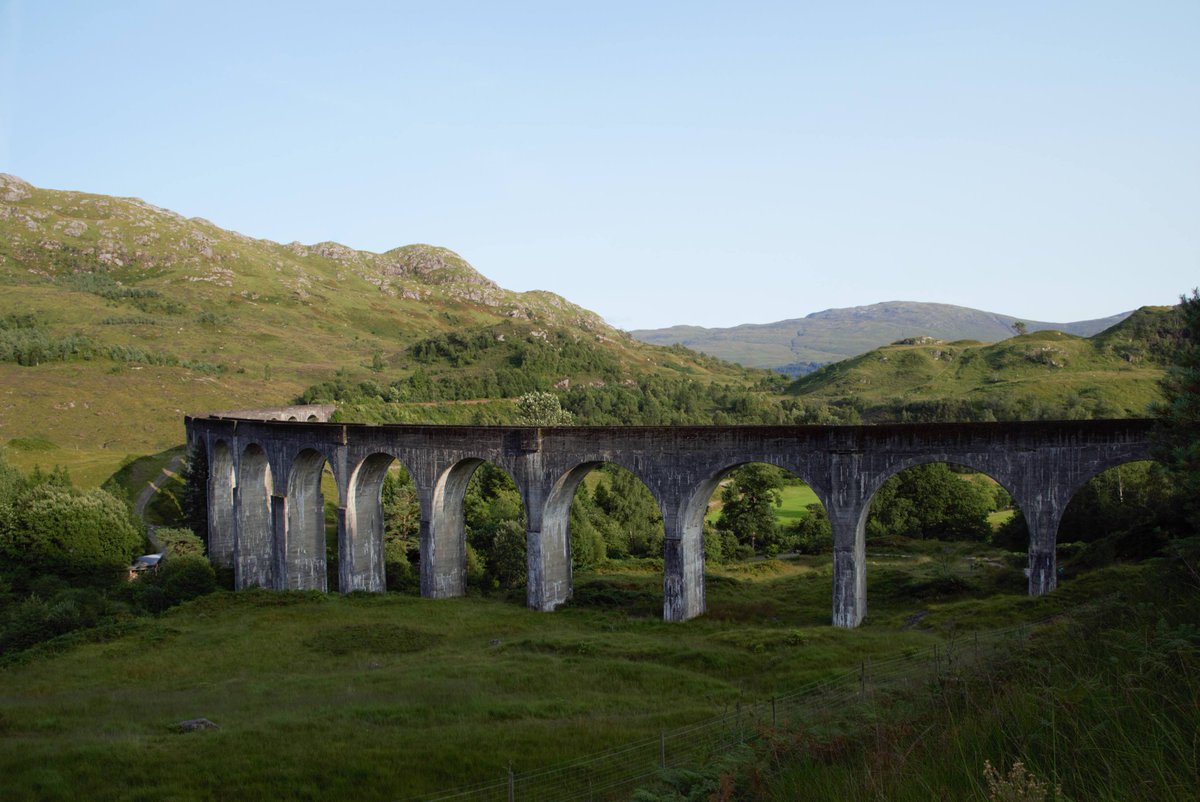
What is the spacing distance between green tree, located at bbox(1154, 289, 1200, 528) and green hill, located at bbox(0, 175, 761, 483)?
239ft

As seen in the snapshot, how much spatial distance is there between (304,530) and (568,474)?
18157 mm

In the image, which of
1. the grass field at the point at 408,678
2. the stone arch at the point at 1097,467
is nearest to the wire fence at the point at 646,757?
the grass field at the point at 408,678

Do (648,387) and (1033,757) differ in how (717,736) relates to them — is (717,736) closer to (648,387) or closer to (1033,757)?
(1033,757)

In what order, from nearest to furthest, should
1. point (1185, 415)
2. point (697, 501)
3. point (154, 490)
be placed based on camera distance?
point (1185, 415) < point (697, 501) < point (154, 490)

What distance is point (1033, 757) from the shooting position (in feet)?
22.0

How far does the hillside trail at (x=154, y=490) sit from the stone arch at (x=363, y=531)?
18987 mm

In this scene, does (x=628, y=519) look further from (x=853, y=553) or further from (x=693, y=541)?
(x=853, y=553)

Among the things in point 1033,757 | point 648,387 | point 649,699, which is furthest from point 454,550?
point 648,387

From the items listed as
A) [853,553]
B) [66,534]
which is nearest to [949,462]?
[853,553]

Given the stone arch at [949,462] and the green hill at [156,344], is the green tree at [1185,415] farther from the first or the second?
the green hill at [156,344]

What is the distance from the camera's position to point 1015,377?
115m

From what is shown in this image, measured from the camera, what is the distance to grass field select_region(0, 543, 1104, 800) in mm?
Answer: 17109

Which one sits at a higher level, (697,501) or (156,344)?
(156,344)

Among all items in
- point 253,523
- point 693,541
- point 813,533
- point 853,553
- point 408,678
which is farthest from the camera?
point 813,533
